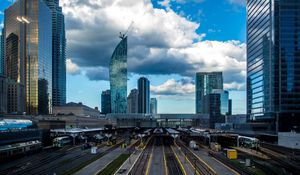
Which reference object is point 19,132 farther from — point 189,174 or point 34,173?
point 189,174

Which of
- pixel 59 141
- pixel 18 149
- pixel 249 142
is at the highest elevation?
pixel 18 149

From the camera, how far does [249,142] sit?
435ft

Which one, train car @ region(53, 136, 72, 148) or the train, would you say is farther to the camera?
train car @ region(53, 136, 72, 148)

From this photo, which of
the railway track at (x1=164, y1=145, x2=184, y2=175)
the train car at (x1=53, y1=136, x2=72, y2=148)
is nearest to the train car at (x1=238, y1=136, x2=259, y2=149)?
the railway track at (x1=164, y1=145, x2=184, y2=175)

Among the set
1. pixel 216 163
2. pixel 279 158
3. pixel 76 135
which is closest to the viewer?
pixel 216 163

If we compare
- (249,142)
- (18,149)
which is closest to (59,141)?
(18,149)

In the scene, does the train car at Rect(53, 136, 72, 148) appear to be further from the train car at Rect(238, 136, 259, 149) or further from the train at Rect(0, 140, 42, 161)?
the train car at Rect(238, 136, 259, 149)

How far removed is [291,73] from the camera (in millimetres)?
198625

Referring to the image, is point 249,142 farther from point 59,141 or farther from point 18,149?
point 18,149

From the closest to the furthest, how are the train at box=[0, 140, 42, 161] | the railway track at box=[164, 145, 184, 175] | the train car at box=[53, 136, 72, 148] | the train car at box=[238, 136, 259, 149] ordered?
the railway track at box=[164, 145, 184, 175]
the train at box=[0, 140, 42, 161]
the train car at box=[238, 136, 259, 149]
the train car at box=[53, 136, 72, 148]

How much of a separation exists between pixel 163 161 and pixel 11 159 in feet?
134

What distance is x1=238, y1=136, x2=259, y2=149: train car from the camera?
5098 inches

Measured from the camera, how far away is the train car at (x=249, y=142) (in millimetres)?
129500

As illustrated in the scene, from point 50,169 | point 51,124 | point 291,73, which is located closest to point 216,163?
point 50,169
